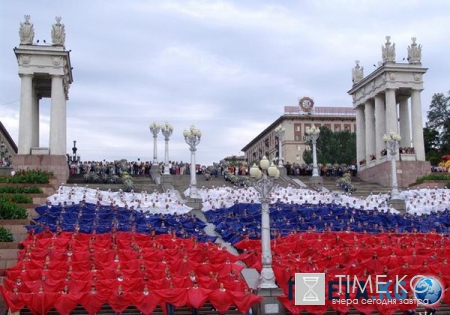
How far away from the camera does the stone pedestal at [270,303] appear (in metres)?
17.3

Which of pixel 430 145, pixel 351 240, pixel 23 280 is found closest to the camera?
pixel 23 280

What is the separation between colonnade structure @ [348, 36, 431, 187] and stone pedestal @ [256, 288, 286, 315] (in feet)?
105

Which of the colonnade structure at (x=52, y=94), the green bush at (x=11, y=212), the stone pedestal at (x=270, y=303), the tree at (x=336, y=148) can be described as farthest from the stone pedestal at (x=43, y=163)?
the tree at (x=336, y=148)

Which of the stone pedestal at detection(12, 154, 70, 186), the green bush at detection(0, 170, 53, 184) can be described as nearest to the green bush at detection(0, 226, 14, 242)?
the green bush at detection(0, 170, 53, 184)

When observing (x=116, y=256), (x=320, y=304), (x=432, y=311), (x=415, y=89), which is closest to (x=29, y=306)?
(x=116, y=256)

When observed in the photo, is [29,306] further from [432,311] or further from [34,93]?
[34,93]

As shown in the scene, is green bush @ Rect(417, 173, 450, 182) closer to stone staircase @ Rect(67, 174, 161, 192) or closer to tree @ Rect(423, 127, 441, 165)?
stone staircase @ Rect(67, 174, 161, 192)

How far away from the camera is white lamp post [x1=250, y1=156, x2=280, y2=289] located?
1773cm

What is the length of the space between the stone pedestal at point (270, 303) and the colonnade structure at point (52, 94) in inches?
1071

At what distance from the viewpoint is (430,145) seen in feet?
260

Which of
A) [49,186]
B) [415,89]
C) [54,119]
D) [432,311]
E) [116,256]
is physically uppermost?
[415,89]

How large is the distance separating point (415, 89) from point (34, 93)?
29902mm

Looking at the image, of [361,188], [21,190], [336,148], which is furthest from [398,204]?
[336,148]

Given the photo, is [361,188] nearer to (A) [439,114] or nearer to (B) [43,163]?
(B) [43,163]
